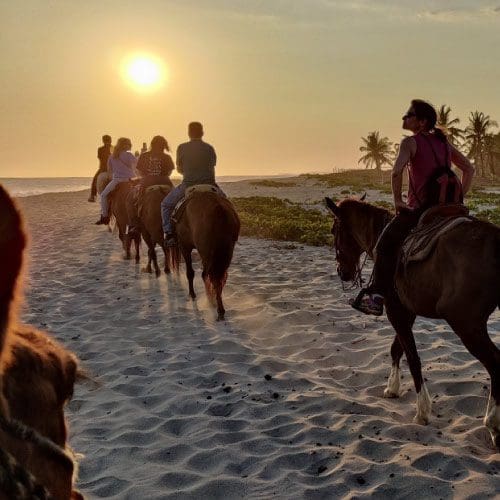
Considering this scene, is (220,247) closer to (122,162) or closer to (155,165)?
(155,165)

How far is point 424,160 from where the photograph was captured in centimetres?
498

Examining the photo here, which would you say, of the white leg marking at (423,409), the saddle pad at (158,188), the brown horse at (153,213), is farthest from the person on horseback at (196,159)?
the white leg marking at (423,409)

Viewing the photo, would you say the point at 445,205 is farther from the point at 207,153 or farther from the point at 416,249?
the point at 207,153

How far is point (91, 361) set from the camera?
6371 millimetres

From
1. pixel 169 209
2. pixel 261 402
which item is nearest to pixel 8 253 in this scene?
pixel 261 402

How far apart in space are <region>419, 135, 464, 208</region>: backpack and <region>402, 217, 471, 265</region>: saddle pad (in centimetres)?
26

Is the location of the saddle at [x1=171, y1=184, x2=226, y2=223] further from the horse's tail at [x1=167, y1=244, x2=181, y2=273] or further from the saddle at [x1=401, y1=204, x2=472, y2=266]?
the saddle at [x1=401, y1=204, x2=472, y2=266]

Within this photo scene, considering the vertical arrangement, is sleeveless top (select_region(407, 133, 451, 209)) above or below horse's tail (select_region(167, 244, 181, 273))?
above

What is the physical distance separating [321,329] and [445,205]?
3.22 metres

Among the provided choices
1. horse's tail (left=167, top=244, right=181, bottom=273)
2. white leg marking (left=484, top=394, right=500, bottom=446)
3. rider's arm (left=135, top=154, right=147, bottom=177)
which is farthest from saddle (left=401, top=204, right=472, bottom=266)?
rider's arm (left=135, top=154, right=147, bottom=177)

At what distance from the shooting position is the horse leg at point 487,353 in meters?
4.12

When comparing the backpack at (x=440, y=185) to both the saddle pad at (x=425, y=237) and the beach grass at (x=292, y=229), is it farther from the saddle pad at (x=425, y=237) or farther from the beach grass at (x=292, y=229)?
the beach grass at (x=292, y=229)

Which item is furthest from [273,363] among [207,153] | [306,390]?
[207,153]

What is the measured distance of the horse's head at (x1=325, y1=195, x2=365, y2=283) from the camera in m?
5.93
